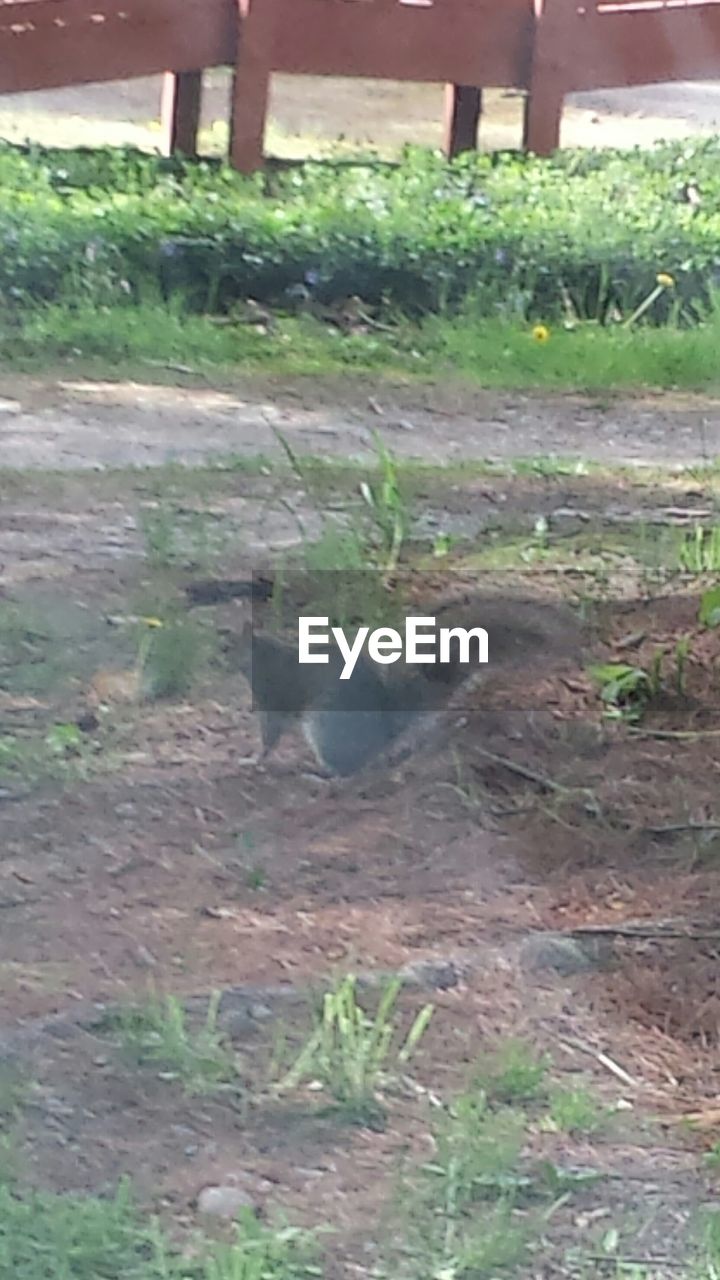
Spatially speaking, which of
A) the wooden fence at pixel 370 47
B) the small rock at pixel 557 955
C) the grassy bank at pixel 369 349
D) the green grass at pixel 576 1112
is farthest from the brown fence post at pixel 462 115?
the green grass at pixel 576 1112

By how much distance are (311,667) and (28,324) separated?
34 centimetres

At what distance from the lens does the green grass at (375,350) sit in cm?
159

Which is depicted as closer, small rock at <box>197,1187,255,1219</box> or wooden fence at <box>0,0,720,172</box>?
small rock at <box>197,1187,255,1219</box>

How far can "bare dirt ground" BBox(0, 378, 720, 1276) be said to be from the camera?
4.04 feet

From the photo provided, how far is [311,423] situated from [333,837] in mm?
357

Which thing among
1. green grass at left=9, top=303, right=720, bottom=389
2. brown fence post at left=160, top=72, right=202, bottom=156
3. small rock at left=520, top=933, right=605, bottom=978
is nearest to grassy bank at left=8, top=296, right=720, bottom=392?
green grass at left=9, top=303, right=720, bottom=389

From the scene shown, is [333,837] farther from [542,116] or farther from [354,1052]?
[542,116]

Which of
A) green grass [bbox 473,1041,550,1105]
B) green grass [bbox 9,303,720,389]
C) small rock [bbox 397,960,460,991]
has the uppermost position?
green grass [bbox 9,303,720,389]

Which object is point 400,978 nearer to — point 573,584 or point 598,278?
point 573,584

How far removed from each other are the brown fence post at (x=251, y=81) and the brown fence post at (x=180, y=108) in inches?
1.2

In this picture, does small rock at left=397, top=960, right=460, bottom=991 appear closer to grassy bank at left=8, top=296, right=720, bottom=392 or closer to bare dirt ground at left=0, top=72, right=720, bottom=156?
grassy bank at left=8, top=296, right=720, bottom=392

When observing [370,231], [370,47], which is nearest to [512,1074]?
[370,231]

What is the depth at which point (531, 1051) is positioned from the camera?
1.31 meters

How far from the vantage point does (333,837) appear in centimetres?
146
